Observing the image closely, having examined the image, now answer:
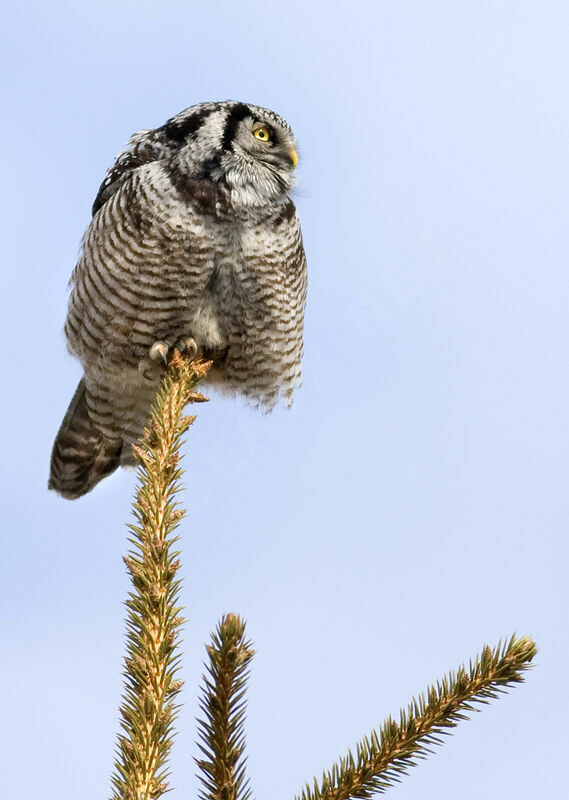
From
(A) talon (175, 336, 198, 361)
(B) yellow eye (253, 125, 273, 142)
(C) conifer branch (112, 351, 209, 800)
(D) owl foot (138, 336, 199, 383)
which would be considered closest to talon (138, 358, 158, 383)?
(D) owl foot (138, 336, 199, 383)

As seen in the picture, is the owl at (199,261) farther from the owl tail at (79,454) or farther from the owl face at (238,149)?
the owl tail at (79,454)

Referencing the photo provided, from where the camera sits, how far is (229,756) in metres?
1.65

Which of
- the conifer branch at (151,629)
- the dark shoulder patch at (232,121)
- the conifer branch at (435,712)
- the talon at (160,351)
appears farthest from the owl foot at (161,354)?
the conifer branch at (435,712)

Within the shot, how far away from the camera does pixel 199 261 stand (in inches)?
172

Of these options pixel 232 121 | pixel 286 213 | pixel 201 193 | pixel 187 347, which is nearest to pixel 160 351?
pixel 187 347

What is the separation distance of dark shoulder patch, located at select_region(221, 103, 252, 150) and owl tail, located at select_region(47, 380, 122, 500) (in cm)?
179

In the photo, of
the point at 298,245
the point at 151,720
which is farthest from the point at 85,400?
the point at 151,720

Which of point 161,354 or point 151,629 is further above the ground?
point 161,354

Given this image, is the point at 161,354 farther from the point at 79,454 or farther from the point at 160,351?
the point at 79,454

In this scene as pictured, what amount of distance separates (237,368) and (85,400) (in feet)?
4.19

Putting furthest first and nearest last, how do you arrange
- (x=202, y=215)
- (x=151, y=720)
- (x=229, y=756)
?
(x=202, y=215) → (x=151, y=720) → (x=229, y=756)

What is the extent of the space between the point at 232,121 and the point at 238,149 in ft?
0.74

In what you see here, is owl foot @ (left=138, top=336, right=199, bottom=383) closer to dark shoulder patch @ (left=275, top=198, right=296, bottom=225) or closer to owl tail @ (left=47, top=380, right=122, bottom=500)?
dark shoulder patch @ (left=275, top=198, right=296, bottom=225)

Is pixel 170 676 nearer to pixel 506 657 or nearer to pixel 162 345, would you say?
pixel 506 657
